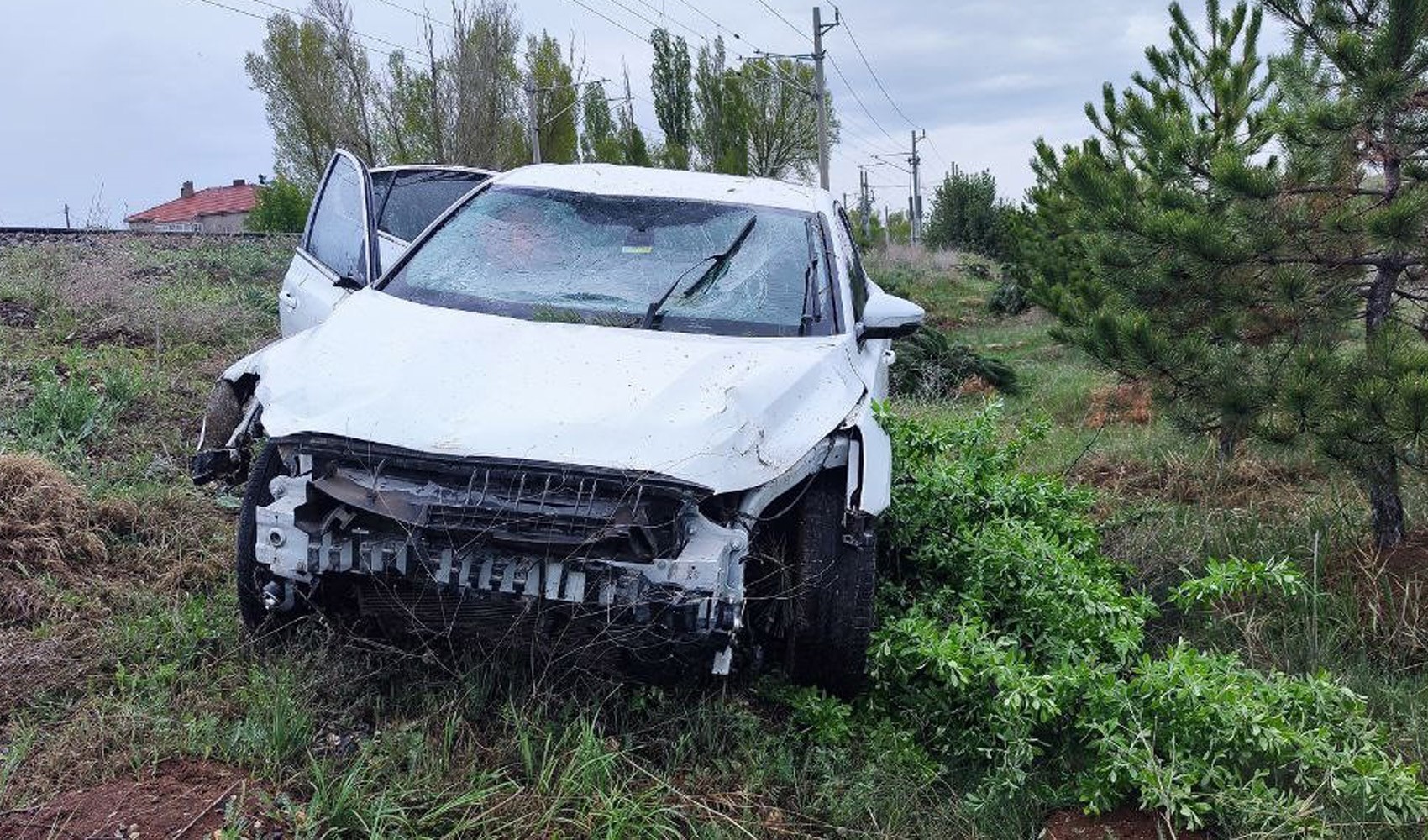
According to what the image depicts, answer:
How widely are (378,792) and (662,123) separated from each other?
37178 millimetres

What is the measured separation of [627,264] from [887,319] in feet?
3.17

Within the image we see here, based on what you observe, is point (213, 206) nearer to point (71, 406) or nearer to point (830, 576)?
point (71, 406)

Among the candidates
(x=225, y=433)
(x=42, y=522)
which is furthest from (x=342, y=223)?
(x=42, y=522)

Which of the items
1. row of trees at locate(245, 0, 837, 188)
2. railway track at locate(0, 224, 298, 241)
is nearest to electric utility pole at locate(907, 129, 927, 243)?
row of trees at locate(245, 0, 837, 188)

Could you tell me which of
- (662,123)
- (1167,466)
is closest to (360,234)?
(1167,466)

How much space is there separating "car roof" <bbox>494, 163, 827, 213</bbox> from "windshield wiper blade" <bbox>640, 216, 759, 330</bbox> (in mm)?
252

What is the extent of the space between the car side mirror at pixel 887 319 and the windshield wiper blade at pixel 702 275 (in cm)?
55

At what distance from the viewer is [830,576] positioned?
335 cm

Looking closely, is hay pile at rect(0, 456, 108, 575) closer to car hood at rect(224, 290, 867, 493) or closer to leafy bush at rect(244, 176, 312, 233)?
car hood at rect(224, 290, 867, 493)

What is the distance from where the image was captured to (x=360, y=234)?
540 centimetres

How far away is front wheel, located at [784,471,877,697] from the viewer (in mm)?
3334

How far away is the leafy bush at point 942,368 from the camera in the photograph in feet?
35.1

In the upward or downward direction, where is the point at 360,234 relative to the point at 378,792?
upward

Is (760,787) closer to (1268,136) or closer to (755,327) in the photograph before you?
(755,327)
